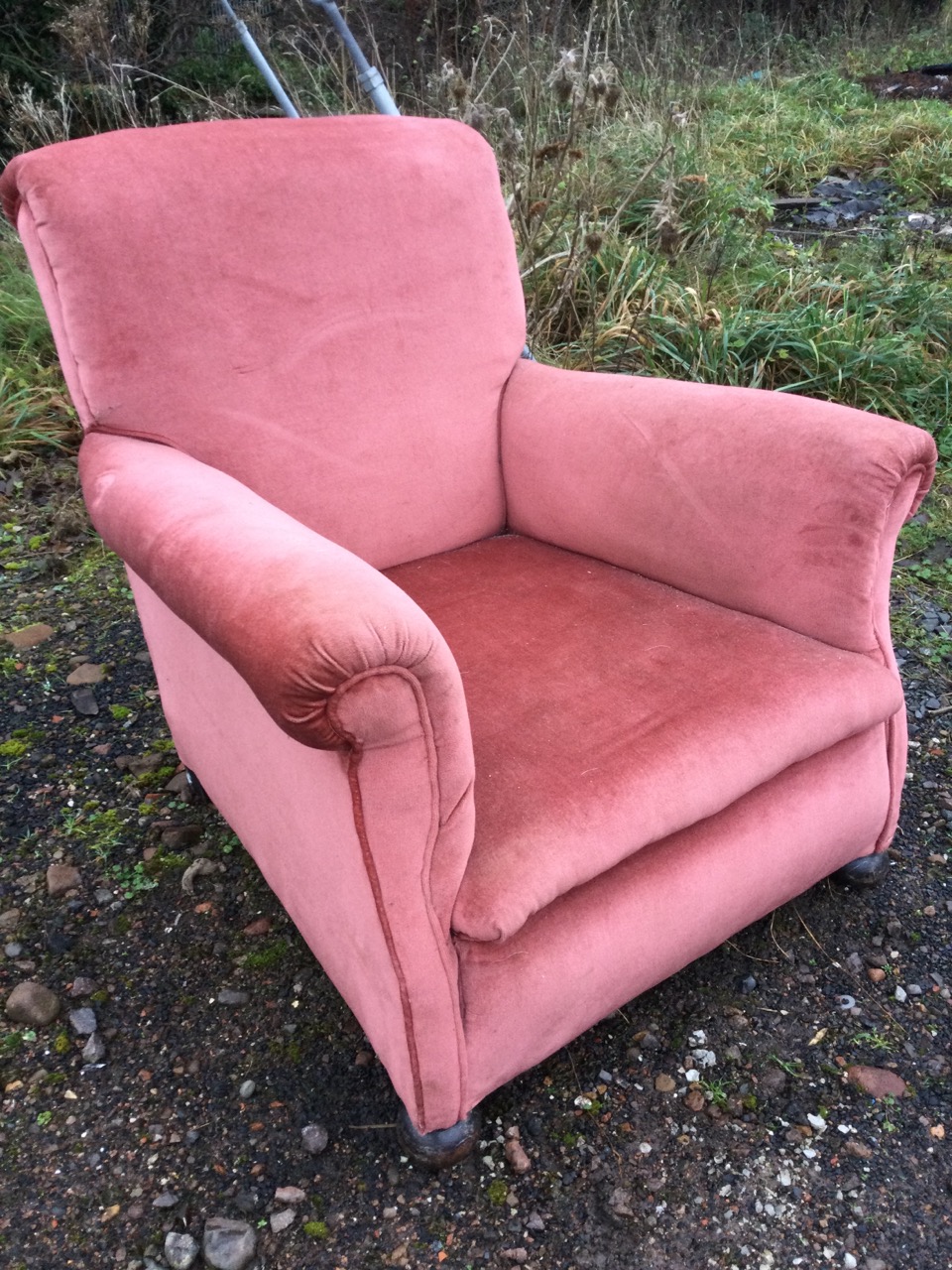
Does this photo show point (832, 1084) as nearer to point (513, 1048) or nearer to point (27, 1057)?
point (513, 1048)

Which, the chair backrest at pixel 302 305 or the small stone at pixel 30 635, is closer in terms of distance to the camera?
the chair backrest at pixel 302 305

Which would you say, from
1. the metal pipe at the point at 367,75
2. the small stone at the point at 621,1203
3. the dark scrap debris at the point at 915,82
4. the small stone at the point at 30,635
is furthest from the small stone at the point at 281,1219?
the dark scrap debris at the point at 915,82

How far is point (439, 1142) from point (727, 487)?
0.92 m

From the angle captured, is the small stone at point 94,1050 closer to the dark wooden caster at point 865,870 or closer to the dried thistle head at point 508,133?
the dark wooden caster at point 865,870

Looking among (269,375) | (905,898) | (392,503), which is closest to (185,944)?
(392,503)

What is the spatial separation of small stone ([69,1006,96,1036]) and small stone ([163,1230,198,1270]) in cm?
34

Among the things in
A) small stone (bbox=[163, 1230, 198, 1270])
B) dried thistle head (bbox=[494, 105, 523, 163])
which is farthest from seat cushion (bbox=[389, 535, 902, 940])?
dried thistle head (bbox=[494, 105, 523, 163])

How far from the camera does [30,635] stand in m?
2.27

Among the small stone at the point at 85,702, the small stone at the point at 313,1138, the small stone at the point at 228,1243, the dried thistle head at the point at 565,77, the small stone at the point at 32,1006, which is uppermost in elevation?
the dried thistle head at the point at 565,77

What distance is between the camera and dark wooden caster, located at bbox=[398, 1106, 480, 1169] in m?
1.07

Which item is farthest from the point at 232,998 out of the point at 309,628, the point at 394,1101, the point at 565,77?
the point at 565,77

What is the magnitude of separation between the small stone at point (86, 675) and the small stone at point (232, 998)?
38.4 inches

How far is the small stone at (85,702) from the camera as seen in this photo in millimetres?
1995

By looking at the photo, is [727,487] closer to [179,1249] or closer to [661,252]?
[179,1249]
